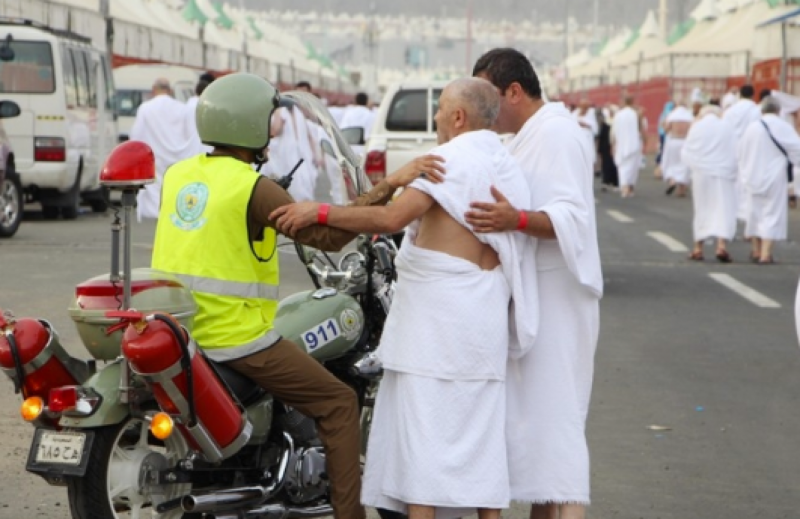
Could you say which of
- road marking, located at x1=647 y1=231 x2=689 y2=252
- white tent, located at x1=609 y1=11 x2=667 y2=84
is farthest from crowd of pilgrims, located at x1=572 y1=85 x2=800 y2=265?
white tent, located at x1=609 y1=11 x2=667 y2=84

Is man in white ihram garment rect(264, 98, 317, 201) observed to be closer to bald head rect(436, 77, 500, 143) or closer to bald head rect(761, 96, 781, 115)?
bald head rect(761, 96, 781, 115)

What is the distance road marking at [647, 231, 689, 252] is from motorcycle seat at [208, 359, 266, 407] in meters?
14.5

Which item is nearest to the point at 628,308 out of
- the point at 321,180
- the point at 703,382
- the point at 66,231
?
the point at 703,382

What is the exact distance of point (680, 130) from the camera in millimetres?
35625

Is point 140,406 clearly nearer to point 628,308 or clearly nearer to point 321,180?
point 628,308

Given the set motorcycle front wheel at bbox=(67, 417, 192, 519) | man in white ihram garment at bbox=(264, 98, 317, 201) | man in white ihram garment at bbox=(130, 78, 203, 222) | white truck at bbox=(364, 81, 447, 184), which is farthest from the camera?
man in white ihram garment at bbox=(130, 78, 203, 222)

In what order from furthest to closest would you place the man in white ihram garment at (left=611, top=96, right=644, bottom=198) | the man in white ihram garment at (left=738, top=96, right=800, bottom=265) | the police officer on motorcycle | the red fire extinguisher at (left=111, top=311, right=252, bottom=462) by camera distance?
the man in white ihram garment at (left=611, top=96, right=644, bottom=198)
the man in white ihram garment at (left=738, top=96, right=800, bottom=265)
the police officer on motorcycle
the red fire extinguisher at (left=111, top=311, right=252, bottom=462)

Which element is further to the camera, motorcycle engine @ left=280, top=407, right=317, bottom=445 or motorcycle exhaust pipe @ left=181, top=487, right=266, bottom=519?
motorcycle engine @ left=280, top=407, right=317, bottom=445

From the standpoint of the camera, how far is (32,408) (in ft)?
17.0

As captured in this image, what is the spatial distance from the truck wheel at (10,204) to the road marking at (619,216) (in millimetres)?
9266

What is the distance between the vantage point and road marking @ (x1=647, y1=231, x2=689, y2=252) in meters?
20.0

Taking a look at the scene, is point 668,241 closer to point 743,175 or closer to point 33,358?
point 743,175

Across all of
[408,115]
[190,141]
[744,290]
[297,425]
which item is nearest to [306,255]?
[297,425]

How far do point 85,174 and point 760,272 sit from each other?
9251 mm
